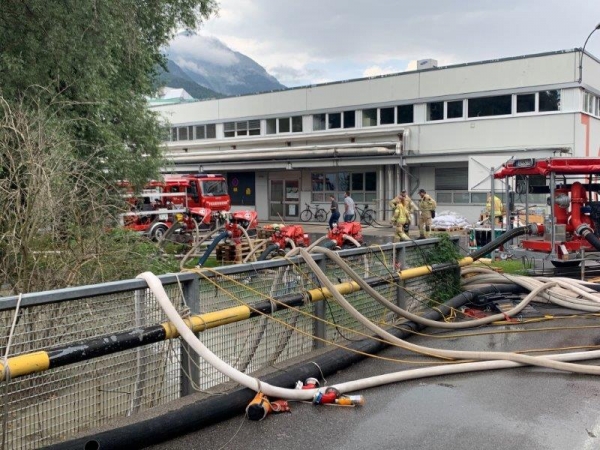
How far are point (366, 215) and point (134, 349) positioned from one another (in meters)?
26.1

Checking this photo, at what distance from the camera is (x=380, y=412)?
15.2ft

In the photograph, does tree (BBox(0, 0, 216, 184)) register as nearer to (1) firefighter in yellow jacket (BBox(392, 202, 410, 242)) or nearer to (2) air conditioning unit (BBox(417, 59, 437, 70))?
(1) firefighter in yellow jacket (BBox(392, 202, 410, 242))

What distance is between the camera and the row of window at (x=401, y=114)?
25750mm

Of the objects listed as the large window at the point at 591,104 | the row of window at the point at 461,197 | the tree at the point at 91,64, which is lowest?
the row of window at the point at 461,197

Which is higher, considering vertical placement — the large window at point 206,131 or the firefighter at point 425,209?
the large window at point 206,131

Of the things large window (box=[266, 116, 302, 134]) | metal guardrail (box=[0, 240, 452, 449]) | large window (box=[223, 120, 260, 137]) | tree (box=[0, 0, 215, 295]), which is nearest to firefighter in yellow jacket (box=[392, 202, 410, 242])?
tree (box=[0, 0, 215, 295])

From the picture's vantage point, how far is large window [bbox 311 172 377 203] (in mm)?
31305

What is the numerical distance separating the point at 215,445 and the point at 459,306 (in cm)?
505

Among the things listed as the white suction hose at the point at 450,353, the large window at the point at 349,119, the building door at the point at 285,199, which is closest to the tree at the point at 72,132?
the white suction hose at the point at 450,353

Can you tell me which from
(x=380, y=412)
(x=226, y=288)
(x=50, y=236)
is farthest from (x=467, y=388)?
(x=50, y=236)

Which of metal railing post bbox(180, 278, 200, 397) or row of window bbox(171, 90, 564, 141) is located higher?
row of window bbox(171, 90, 564, 141)

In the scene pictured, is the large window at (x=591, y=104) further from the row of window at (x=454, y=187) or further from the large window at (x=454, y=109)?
the row of window at (x=454, y=187)

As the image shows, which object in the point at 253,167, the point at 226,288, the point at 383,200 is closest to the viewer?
the point at 226,288

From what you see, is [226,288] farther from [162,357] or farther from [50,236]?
[50,236]
